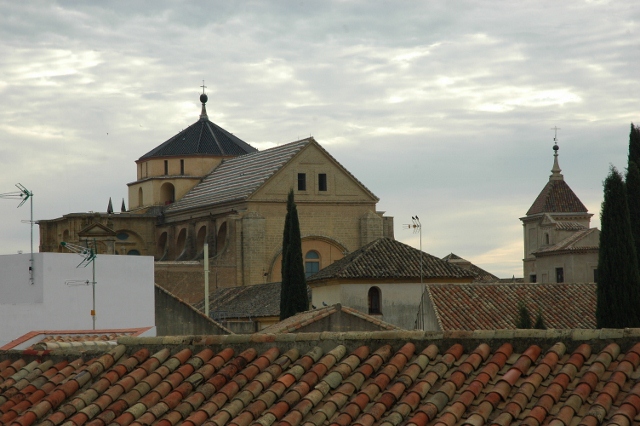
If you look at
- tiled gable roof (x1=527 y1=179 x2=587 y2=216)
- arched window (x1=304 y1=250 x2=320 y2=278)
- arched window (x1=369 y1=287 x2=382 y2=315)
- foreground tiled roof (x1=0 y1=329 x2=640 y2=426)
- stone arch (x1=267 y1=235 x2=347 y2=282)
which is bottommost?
foreground tiled roof (x1=0 y1=329 x2=640 y2=426)

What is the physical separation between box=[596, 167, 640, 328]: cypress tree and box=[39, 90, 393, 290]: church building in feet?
118

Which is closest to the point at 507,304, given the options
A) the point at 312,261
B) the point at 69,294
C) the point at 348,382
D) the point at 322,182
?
the point at 69,294

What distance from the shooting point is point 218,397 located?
348 inches

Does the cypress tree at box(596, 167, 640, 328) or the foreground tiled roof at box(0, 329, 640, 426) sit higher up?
the cypress tree at box(596, 167, 640, 328)

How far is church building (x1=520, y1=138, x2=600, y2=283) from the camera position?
57406mm

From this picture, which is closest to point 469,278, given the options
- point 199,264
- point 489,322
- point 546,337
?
point 489,322

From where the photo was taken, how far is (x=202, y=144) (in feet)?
250

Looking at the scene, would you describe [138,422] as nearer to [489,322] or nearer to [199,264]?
[489,322]

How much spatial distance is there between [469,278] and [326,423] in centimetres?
3013

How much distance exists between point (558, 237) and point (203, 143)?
75.3 feet

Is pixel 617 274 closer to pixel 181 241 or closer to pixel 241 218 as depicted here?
pixel 241 218

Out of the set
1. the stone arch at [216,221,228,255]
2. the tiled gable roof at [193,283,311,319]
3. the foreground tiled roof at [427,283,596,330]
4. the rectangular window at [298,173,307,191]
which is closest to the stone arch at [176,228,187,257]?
the stone arch at [216,221,228,255]

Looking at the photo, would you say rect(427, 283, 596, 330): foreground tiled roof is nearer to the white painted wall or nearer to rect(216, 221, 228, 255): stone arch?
the white painted wall

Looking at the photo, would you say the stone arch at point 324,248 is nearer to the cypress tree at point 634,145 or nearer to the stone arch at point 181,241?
the stone arch at point 181,241
